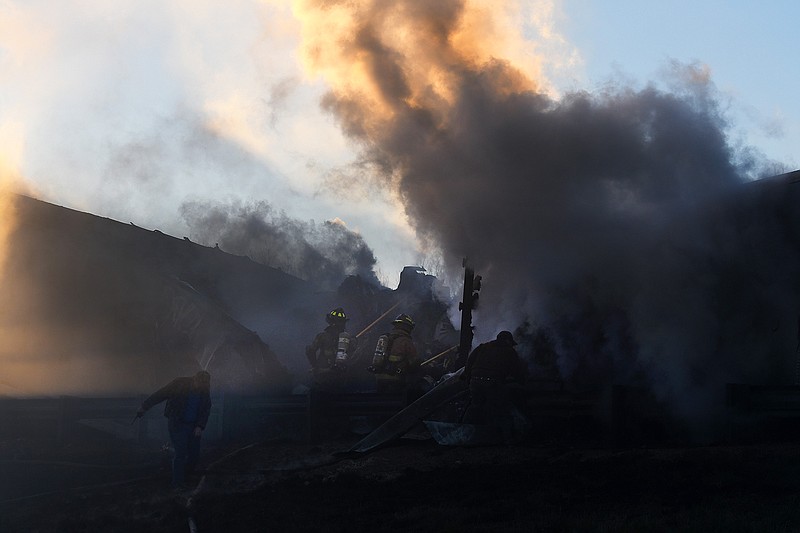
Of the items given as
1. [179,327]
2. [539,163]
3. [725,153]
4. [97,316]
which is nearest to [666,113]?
[725,153]

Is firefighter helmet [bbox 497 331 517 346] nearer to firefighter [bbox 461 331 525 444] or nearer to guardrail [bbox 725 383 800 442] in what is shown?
firefighter [bbox 461 331 525 444]

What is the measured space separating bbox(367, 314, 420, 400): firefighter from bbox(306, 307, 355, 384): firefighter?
2.30 m

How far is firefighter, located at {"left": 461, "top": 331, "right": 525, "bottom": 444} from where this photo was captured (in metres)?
13.9

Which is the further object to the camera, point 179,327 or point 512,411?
point 179,327

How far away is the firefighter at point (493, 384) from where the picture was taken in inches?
546

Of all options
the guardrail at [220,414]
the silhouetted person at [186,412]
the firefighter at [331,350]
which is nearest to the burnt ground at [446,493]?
the silhouetted person at [186,412]

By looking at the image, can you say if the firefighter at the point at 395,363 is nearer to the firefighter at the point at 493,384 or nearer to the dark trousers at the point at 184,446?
the firefighter at the point at 493,384

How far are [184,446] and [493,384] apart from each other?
15.3ft

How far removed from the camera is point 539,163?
19.3 meters

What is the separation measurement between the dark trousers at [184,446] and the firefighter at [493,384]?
408 centimetres

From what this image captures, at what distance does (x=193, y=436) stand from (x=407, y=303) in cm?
1393

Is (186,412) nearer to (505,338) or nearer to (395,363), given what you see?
(395,363)

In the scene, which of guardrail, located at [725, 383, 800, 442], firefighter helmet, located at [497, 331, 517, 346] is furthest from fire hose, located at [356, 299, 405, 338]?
guardrail, located at [725, 383, 800, 442]

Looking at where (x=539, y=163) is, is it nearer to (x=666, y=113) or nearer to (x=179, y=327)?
(x=666, y=113)
